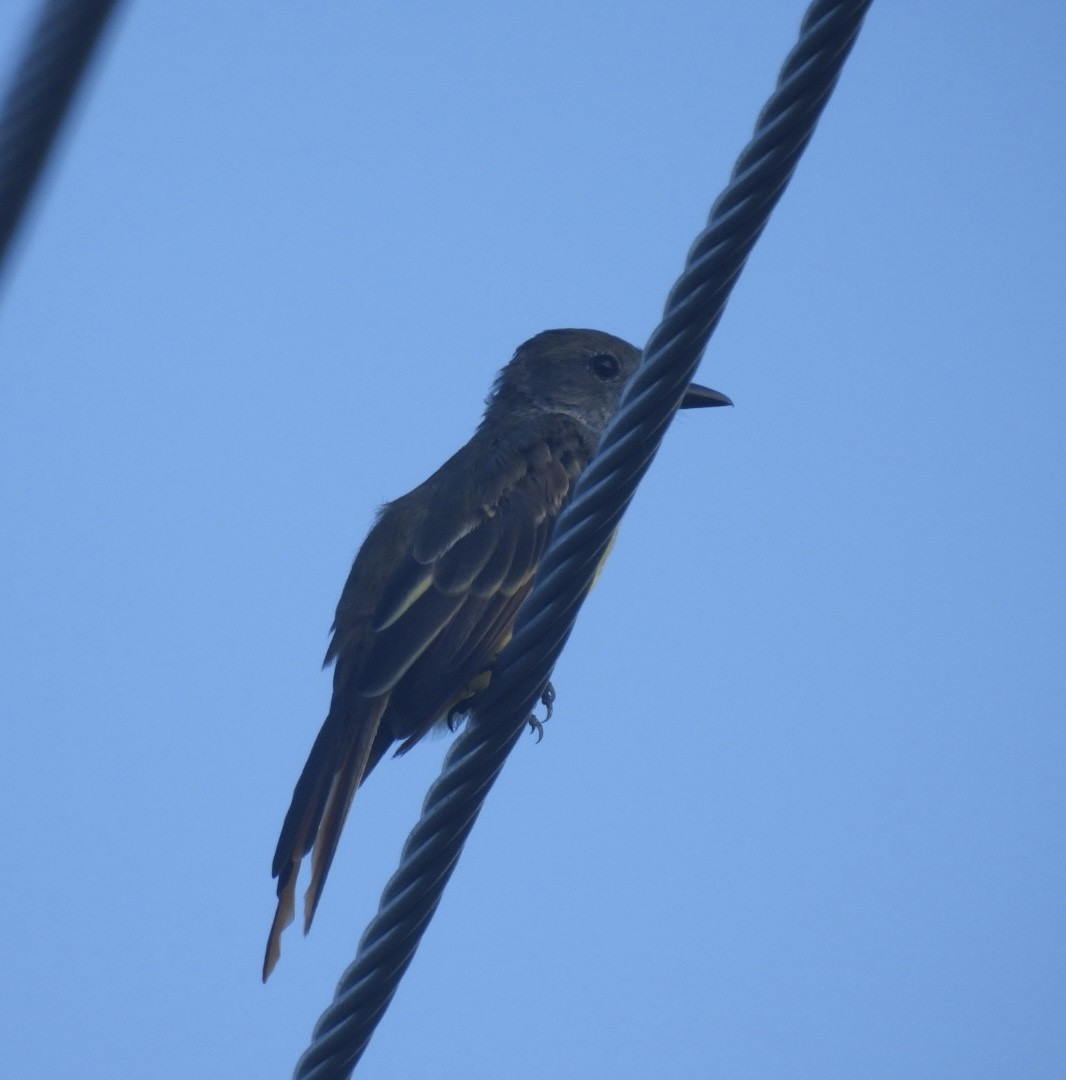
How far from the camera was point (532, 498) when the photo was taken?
6.08 metres

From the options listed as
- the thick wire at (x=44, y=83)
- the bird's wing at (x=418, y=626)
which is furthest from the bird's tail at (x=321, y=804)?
the thick wire at (x=44, y=83)

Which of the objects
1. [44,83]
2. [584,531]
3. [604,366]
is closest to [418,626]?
[584,531]

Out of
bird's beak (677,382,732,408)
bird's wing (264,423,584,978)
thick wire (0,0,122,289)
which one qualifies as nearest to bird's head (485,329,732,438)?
bird's beak (677,382,732,408)

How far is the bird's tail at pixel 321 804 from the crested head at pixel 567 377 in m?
2.61

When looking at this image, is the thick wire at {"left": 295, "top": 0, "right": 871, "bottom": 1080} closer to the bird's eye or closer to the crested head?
the crested head

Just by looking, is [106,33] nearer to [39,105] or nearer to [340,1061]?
[39,105]

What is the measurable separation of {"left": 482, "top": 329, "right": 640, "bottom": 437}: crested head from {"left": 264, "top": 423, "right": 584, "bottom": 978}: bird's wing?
4.93 feet

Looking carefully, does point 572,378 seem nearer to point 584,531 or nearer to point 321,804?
point 321,804

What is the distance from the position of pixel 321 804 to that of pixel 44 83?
12.7 feet

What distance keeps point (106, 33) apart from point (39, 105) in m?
0.10

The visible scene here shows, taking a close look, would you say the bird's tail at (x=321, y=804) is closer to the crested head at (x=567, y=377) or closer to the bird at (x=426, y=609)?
the bird at (x=426, y=609)

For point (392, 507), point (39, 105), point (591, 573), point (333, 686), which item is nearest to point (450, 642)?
point (333, 686)

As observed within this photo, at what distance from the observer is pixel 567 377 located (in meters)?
7.90

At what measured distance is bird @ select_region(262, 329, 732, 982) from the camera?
5.23m
